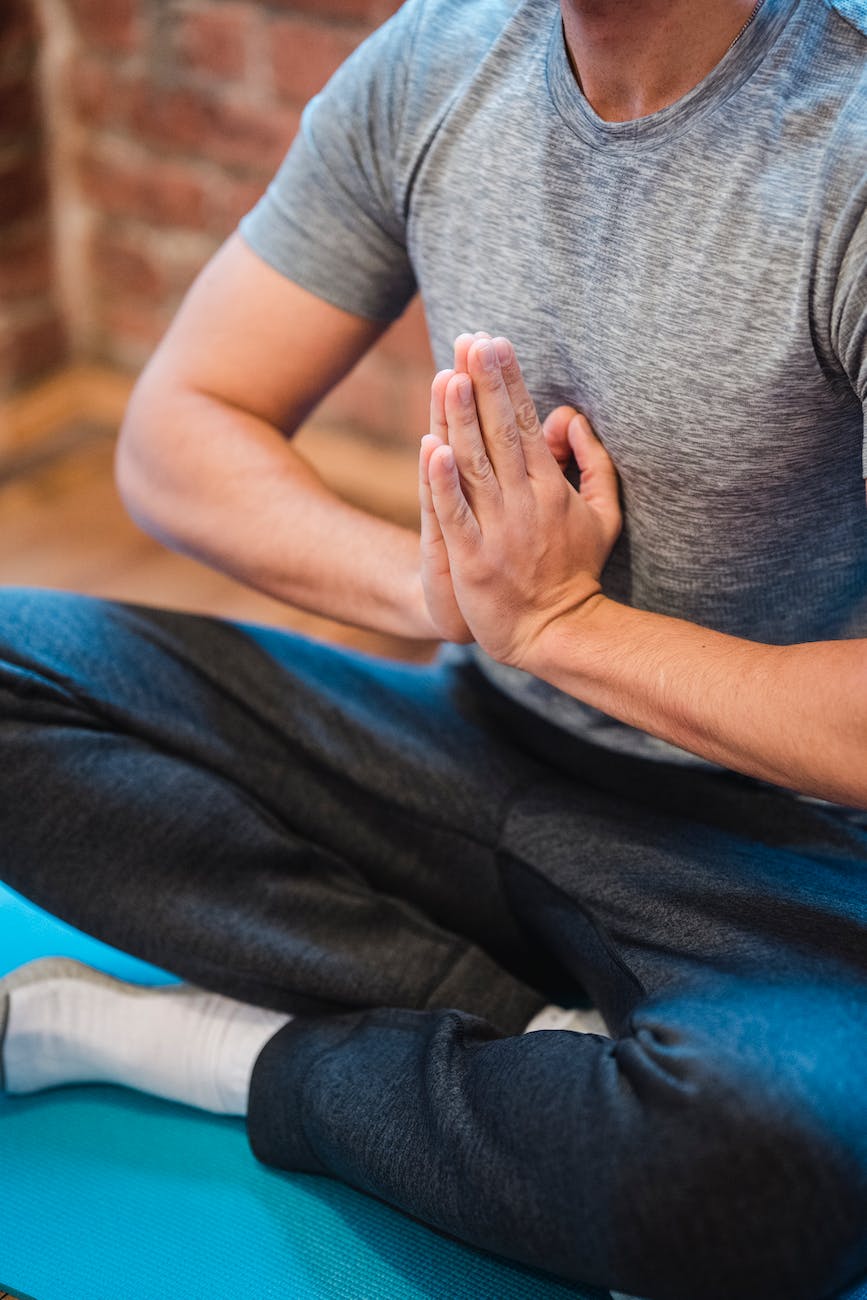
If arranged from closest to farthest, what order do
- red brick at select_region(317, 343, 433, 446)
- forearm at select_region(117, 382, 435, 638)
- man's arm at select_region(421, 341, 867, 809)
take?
man's arm at select_region(421, 341, 867, 809) < forearm at select_region(117, 382, 435, 638) < red brick at select_region(317, 343, 433, 446)

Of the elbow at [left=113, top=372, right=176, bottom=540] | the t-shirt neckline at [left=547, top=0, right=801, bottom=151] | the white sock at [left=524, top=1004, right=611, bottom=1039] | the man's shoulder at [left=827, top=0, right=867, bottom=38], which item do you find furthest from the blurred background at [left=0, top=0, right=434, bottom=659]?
the man's shoulder at [left=827, top=0, right=867, bottom=38]

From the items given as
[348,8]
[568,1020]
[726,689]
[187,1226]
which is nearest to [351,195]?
[726,689]

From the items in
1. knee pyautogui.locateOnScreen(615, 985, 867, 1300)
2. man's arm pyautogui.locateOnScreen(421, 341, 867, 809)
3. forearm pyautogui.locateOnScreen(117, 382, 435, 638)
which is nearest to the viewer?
knee pyautogui.locateOnScreen(615, 985, 867, 1300)

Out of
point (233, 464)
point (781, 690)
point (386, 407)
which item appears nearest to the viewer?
point (781, 690)

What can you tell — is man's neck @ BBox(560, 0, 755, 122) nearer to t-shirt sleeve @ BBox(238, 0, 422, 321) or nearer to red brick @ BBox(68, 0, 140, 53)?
t-shirt sleeve @ BBox(238, 0, 422, 321)

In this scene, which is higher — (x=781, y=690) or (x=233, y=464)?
(x=233, y=464)

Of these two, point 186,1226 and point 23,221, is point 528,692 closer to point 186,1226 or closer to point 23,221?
point 186,1226

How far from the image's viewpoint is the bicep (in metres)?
1.09

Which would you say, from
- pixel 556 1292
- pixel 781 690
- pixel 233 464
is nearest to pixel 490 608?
pixel 781 690

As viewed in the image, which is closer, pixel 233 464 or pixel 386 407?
pixel 233 464

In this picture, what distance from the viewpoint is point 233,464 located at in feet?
3.59

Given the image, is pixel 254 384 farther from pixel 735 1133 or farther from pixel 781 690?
pixel 735 1133

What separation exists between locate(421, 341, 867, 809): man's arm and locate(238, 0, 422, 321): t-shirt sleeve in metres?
0.25

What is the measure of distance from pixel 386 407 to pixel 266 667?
1075mm
